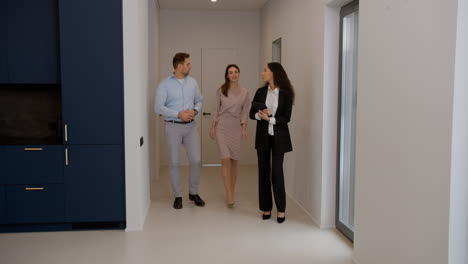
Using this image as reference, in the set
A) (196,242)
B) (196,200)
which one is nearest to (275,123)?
(196,242)

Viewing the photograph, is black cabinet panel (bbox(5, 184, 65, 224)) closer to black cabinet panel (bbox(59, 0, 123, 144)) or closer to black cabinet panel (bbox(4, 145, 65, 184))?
black cabinet panel (bbox(4, 145, 65, 184))

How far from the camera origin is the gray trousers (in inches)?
180

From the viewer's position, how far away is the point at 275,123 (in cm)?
396

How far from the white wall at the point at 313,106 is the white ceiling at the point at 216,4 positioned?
166cm

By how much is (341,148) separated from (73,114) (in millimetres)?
2435

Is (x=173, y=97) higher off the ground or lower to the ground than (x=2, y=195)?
higher

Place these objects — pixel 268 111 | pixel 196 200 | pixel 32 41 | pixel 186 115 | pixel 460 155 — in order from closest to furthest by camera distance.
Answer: pixel 460 155
pixel 32 41
pixel 268 111
pixel 186 115
pixel 196 200

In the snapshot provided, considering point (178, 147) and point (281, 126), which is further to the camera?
point (178, 147)

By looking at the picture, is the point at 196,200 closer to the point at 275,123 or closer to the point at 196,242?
the point at 196,242

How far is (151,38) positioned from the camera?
608cm

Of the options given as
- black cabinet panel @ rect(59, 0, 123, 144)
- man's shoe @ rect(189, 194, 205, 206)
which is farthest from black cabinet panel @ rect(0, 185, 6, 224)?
man's shoe @ rect(189, 194, 205, 206)

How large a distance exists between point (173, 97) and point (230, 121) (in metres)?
0.68

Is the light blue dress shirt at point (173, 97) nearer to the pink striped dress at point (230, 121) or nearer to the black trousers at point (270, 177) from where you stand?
the pink striped dress at point (230, 121)

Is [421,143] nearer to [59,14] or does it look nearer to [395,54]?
[395,54]
